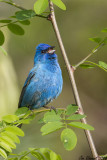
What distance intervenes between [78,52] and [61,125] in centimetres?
615

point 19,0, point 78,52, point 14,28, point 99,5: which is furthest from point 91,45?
point 14,28

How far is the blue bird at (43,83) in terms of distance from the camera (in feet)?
11.1

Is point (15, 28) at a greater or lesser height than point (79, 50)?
lesser

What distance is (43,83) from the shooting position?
337cm

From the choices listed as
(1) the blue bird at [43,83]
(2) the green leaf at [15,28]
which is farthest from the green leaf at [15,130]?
(1) the blue bird at [43,83]

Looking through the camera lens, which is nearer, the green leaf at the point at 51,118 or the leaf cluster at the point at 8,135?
the leaf cluster at the point at 8,135

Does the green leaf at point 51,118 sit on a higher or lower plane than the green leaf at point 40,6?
lower

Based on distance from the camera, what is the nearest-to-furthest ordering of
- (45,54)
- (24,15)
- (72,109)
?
(72,109) → (24,15) → (45,54)

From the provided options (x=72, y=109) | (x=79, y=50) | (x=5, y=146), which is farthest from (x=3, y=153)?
(x=79, y=50)

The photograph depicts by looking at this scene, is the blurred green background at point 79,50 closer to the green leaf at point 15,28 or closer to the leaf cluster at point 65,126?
the green leaf at point 15,28

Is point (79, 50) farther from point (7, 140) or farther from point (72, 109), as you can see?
point (7, 140)

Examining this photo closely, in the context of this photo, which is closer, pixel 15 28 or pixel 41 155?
pixel 41 155

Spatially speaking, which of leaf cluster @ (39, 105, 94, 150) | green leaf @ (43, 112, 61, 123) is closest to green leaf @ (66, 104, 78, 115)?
A: leaf cluster @ (39, 105, 94, 150)

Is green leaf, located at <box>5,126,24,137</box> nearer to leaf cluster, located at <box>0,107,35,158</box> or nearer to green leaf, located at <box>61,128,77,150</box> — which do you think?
leaf cluster, located at <box>0,107,35,158</box>
